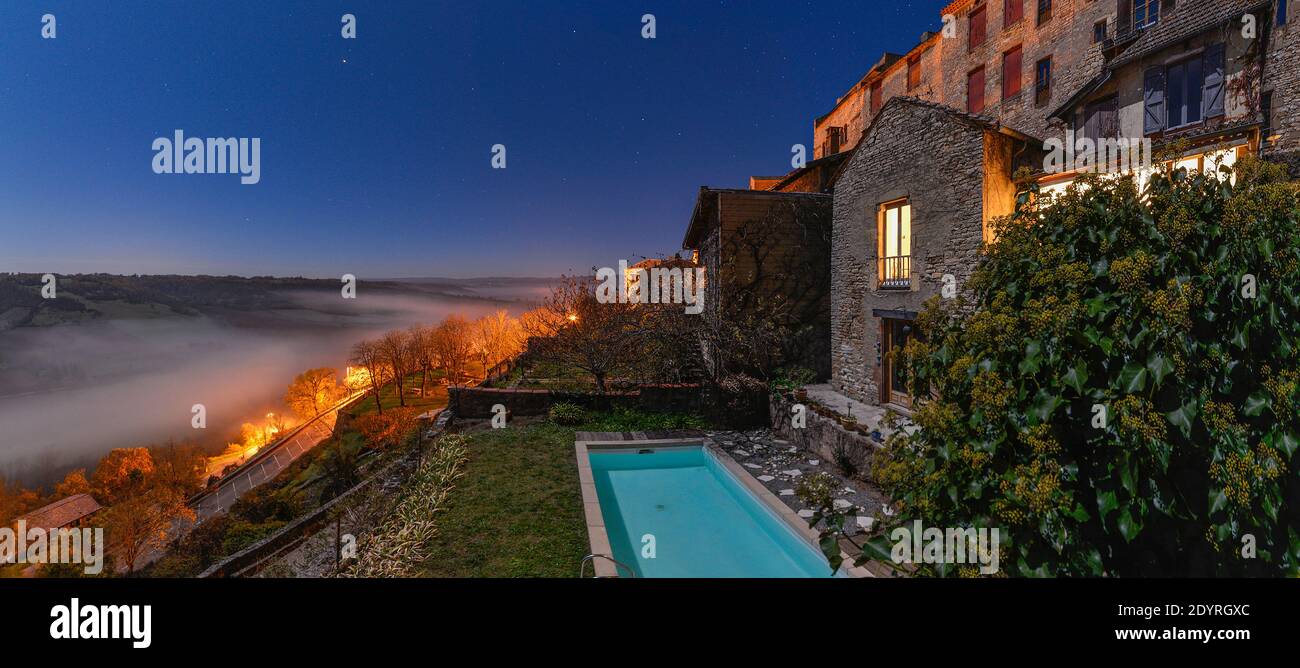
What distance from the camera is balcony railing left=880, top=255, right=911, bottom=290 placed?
10.8 m

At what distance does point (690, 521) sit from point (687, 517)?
0.15 m

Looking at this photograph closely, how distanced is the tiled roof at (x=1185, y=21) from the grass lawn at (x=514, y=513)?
72.3 feet

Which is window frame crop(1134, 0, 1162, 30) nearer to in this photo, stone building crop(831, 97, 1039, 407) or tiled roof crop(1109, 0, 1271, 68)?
tiled roof crop(1109, 0, 1271, 68)

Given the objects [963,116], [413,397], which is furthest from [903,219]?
[413,397]

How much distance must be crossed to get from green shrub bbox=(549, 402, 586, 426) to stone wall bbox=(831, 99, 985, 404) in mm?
7138

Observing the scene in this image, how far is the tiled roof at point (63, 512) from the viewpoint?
1372 cm

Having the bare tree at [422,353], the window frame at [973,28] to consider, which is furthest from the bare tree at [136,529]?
the window frame at [973,28]

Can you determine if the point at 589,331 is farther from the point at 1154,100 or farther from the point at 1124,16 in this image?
the point at 1124,16

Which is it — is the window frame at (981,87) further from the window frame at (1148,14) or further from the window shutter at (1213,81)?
the window shutter at (1213,81)

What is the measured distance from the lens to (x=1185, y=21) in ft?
50.0

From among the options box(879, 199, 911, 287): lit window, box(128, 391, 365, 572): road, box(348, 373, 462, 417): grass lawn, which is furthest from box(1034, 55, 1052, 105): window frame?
box(348, 373, 462, 417): grass lawn
